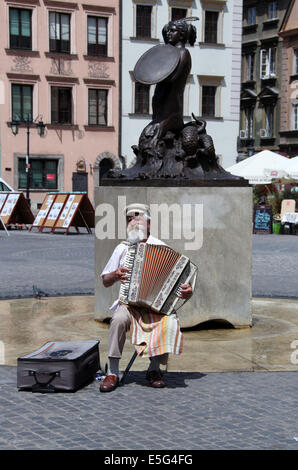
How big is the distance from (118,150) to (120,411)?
32.2 metres

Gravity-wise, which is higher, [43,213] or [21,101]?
[21,101]

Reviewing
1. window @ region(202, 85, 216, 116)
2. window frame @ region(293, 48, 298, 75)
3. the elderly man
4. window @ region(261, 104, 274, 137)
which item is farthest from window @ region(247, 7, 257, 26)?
the elderly man

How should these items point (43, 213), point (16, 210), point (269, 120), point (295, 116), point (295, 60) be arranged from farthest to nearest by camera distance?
point (269, 120), point (295, 116), point (295, 60), point (16, 210), point (43, 213)

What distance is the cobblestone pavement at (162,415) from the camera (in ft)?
12.7

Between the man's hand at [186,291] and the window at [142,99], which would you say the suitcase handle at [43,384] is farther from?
the window at [142,99]

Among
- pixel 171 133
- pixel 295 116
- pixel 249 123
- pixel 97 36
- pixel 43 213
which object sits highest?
pixel 97 36

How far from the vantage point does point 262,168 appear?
23453 mm

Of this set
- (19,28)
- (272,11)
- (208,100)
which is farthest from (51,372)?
(272,11)

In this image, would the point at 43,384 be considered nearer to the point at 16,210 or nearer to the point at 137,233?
the point at 137,233

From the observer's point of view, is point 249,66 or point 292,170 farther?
point 249,66

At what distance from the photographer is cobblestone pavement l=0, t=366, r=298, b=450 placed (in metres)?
3.88

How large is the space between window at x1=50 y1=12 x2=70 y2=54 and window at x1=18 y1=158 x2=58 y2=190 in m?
5.28

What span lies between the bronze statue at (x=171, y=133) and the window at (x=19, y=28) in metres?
27.4

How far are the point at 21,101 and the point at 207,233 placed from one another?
2824cm
